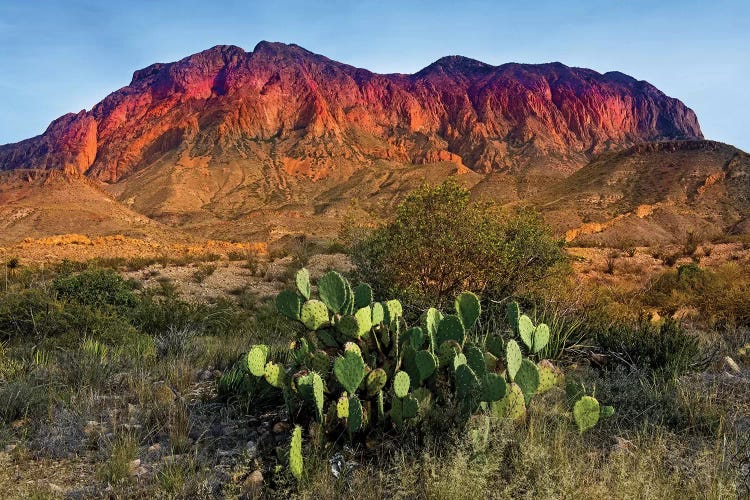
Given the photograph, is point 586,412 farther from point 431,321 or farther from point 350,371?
point 350,371

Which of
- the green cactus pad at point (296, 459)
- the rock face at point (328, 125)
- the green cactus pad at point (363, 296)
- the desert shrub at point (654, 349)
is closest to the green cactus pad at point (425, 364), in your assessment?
the green cactus pad at point (363, 296)

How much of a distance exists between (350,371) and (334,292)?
98cm

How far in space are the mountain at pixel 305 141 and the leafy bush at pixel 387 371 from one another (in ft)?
160

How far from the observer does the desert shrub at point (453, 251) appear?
923 cm

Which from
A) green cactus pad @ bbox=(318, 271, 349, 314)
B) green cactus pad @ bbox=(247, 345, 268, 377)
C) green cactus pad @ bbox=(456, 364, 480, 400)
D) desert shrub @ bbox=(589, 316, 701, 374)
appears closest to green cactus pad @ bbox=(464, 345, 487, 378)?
green cactus pad @ bbox=(456, 364, 480, 400)

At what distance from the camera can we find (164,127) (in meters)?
159

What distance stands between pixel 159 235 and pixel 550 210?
3380 cm

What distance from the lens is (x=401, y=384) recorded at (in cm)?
332

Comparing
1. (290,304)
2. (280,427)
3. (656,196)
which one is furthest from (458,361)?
(656,196)

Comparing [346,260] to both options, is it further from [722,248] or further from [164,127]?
[164,127]

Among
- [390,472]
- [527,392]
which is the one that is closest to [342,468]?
[390,472]

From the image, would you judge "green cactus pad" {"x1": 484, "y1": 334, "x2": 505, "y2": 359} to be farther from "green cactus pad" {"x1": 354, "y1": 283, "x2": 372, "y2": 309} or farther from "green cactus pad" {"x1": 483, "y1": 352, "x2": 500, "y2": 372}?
"green cactus pad" {"x1": 354, "y1": 283, "x2": 372, "y2": 309}

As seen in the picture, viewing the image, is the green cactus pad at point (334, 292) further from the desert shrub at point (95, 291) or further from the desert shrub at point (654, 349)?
the desert shrub at point (95, 291)

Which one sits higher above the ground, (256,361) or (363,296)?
(363,296)
